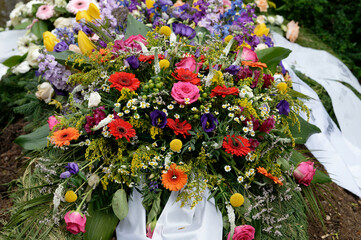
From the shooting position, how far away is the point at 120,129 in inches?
48.7

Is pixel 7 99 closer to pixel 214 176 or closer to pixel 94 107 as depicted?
pixel 94 107

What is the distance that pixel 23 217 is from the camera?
1333mm

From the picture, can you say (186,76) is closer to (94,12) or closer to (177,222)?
(177,222)

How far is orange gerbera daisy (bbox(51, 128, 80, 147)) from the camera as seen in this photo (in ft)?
4.10

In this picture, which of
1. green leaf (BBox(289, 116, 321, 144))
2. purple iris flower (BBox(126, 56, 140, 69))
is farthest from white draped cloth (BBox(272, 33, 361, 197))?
purple iris flower (BBox(126, 56, 140, 69))

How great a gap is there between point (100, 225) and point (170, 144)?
45cm

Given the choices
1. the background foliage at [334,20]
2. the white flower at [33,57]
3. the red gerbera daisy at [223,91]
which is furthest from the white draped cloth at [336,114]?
the white flower at [33,57]

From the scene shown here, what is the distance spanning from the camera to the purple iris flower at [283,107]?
1370mm

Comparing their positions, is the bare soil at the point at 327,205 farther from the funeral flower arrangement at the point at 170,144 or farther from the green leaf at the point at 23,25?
the green leaf at the point at 23,25

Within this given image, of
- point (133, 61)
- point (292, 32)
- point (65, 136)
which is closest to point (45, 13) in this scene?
point (133, 61)

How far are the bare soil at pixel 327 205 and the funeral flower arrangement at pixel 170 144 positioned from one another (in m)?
0.25

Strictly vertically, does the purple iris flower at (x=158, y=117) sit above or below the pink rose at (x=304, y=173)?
above

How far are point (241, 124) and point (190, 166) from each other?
1.03 feet

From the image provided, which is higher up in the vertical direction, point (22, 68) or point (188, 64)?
point (188, 64)
